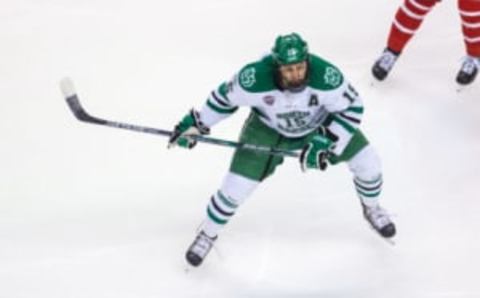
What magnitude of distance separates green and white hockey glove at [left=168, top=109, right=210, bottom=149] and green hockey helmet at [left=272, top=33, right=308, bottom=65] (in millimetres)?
406

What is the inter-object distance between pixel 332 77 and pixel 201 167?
38.0 inches

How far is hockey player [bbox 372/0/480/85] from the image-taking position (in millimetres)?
3535

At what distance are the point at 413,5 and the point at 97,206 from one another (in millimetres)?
1498

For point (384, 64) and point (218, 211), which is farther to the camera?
point (384, 64)

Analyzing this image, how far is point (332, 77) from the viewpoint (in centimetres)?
268

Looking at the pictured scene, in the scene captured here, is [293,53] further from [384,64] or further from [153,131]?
[384,64]

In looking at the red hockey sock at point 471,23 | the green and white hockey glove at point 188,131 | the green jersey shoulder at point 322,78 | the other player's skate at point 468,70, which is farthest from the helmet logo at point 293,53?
the other player's skate at point 468,70

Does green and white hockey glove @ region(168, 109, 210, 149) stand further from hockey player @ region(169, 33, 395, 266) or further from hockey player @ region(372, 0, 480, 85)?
hockey player @ region(372, 0, 480, 85)

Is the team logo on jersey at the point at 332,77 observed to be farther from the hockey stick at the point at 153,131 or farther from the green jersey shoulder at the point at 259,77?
the hockey stick at the point at 153,131

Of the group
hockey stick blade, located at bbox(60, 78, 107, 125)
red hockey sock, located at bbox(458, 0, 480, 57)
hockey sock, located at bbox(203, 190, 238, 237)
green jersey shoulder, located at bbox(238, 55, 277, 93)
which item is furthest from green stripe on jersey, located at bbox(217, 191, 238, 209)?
red hockey sock, located at bbox(458, 0, 480, 57)

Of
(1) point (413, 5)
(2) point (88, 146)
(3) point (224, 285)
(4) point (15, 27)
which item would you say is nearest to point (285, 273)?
(3) point (224, 285)

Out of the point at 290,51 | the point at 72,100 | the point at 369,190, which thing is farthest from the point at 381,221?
the point at 72,100

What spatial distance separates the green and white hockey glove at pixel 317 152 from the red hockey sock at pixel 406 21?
112 cm

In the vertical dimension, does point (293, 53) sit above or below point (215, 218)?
above
